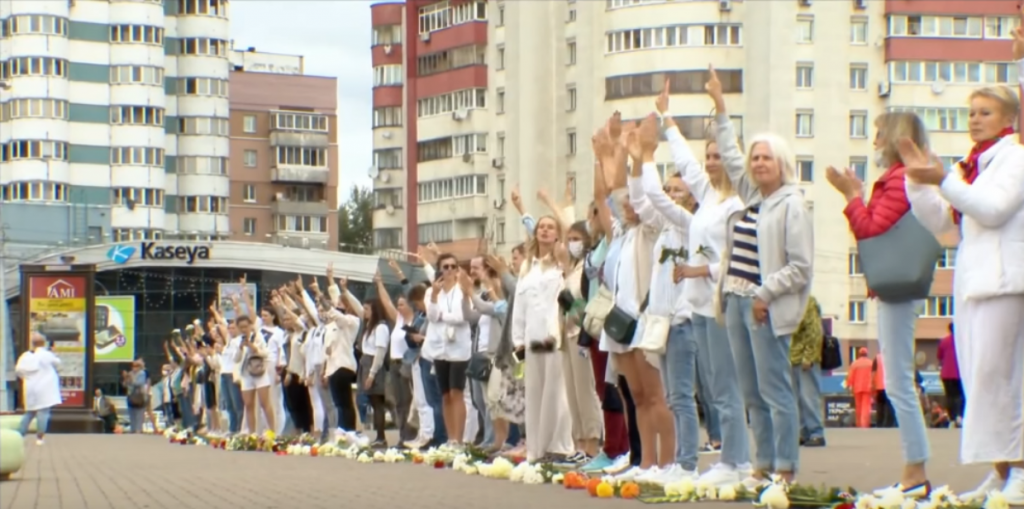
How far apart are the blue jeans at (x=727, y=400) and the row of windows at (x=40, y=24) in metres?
113

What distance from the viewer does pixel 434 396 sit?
22469 millimetres

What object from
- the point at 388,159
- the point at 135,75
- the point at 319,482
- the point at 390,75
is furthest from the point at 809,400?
the point at 135,75

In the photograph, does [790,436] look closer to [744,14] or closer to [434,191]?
[744,14]

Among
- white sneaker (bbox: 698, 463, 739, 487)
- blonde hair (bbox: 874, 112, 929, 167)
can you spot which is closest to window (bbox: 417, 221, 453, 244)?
white sneaker (bbox: 698, 463, 739, 487)

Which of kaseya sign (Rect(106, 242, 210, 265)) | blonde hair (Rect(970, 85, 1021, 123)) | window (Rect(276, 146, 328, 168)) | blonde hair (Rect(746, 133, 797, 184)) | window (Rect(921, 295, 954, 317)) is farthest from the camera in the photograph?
window (Rect(276, 146, 328, 168))

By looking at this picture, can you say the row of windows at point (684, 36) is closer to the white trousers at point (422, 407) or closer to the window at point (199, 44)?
the window at point (199, 44)

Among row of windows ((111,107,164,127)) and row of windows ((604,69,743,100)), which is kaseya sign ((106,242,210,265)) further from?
row of windows ((111,107,164,127))

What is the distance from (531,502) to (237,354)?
18.7 metres

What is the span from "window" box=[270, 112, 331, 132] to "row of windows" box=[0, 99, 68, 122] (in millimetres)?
23838

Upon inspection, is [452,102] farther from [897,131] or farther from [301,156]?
[897,131]

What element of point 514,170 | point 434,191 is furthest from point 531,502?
point 434,191

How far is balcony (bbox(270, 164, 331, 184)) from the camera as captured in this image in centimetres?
14688

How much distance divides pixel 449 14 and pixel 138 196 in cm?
3117

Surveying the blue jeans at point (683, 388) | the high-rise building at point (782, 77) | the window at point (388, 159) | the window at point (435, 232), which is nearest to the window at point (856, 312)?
the high-rise building at point (782, 77)
